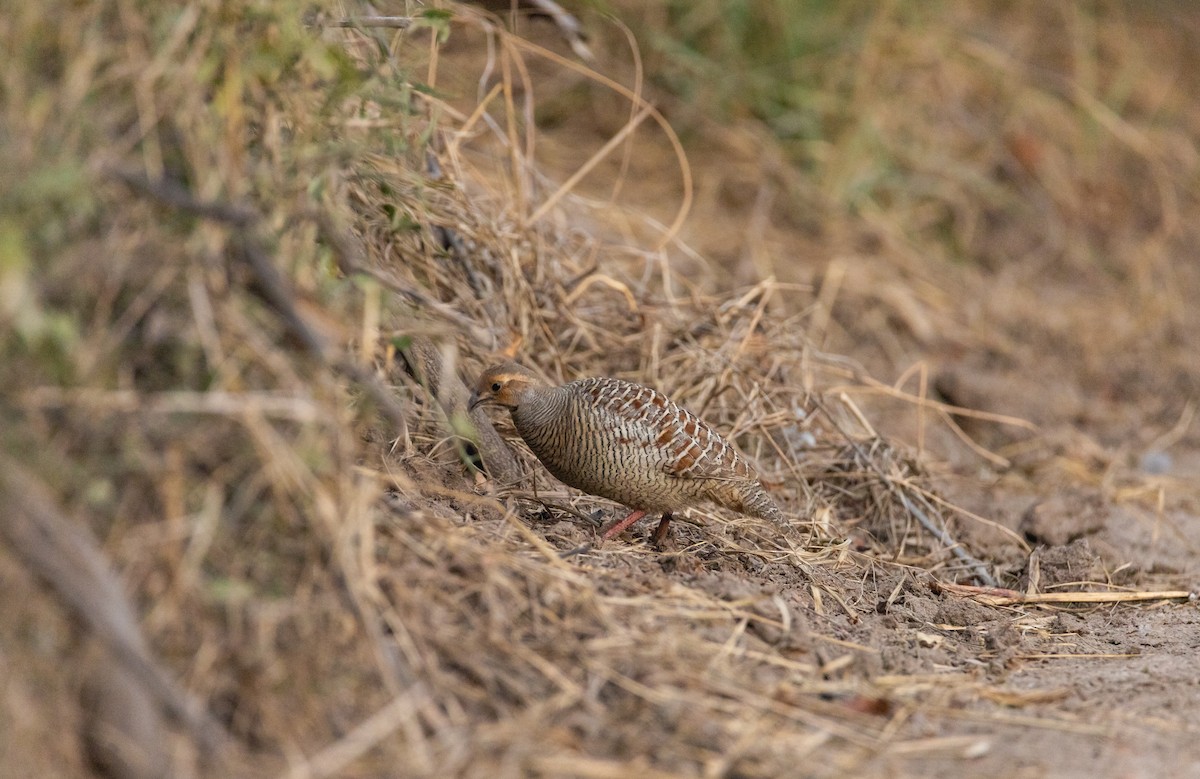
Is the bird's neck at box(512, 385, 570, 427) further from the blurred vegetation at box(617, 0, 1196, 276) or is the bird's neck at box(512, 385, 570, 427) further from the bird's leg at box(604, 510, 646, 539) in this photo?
the blurred vegetation at box(617, 0, 1196, 276)

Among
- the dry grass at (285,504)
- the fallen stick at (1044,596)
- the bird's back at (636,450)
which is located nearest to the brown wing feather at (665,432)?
the bird's back at (636,450)

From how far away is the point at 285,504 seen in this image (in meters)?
2.89

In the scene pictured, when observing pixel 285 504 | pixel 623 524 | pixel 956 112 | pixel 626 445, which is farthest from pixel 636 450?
pixel 956 112

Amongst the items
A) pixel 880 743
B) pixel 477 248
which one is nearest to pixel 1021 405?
pixel 477 248

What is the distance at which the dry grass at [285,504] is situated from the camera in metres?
2.70

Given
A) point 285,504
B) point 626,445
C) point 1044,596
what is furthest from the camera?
point 1044,596

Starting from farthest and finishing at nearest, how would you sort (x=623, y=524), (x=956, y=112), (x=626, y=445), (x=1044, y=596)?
(x=956, y=112), (x=1044, y=596), (x=623, y=524), (x=626, y=445)

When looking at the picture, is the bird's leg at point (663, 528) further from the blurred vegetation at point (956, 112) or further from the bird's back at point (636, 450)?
the blurred vegetation at point (956, 112)

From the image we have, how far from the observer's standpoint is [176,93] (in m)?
2.95

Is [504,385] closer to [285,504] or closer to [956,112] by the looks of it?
[285,504]

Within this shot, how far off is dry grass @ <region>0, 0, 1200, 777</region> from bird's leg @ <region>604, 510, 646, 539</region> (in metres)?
0.41

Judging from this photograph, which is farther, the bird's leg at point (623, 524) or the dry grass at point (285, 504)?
the bird's leg at point (623, 524)

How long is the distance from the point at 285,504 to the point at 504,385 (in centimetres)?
176

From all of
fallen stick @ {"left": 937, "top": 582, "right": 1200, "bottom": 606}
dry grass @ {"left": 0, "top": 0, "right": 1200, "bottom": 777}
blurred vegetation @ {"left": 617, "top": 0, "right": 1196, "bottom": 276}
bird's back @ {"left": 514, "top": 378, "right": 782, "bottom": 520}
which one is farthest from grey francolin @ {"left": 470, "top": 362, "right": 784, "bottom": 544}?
blurred vegetation @ {"left": 617, "top": 0, "right": 1196, "bottom": 276}
